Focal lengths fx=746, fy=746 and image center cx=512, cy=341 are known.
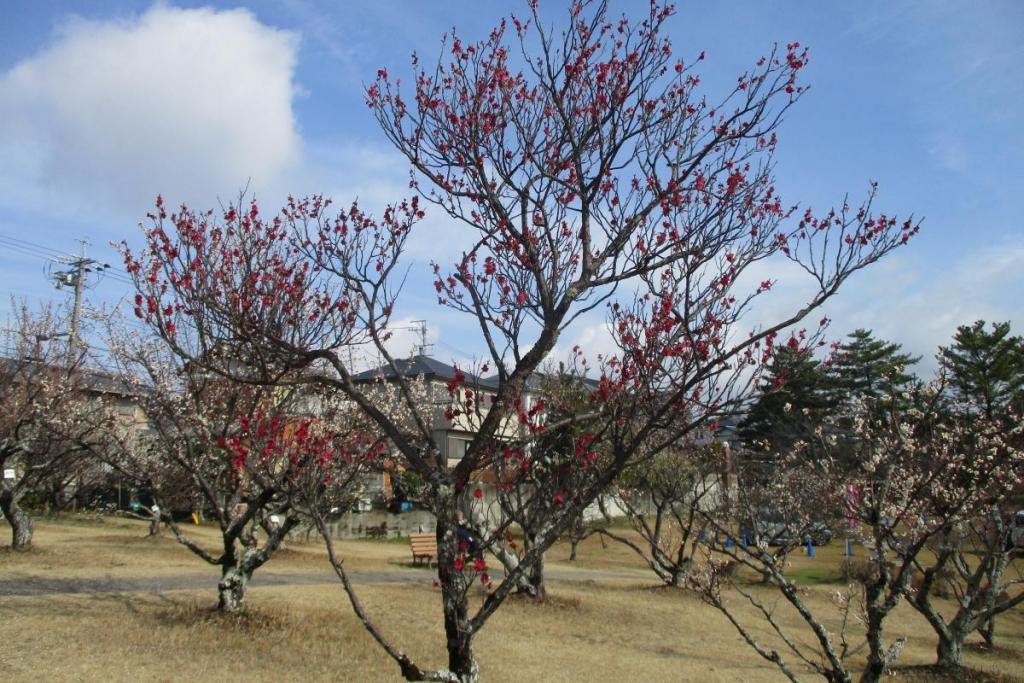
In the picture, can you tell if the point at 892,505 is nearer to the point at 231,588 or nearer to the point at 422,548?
the point at 231,588

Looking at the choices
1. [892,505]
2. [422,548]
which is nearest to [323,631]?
[892,505]

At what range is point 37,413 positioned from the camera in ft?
51.3

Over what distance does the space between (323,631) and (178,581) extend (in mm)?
5189

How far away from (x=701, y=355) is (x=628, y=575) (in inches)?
764

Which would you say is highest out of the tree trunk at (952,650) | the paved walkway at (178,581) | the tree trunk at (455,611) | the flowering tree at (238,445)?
the flowering tree at (238,445)

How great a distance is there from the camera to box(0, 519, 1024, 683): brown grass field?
857 cm

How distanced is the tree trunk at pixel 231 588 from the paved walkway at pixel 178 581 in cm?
273

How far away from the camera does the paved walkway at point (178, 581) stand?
474 inches

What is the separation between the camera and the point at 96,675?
7.62m

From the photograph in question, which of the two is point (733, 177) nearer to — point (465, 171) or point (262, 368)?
point (465, 171)

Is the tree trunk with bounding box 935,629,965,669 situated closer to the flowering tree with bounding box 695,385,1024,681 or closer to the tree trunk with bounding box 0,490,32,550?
the flowering tree with bounding box 695,385,1024,681

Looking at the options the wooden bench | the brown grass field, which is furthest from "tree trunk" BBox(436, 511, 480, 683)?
the wooden bench

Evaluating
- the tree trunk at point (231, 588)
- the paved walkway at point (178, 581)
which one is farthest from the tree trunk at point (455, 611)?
the paved walkway at point (178, 581)

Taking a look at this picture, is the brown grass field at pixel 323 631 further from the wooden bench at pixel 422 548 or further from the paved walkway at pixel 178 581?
the wooden bench at pixel 422 548
